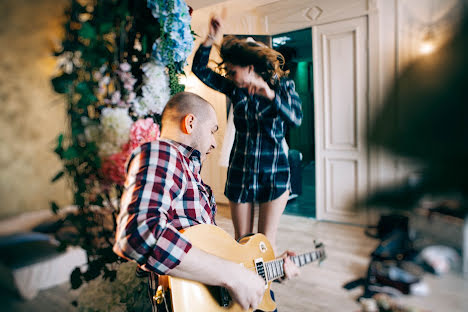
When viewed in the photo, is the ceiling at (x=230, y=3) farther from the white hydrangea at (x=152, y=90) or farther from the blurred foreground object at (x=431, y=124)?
the blurred foreground object at (x=431, y=124)

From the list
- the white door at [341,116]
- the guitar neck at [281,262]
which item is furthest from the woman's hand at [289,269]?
the white door at [341,116]

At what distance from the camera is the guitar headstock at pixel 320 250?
1023mm

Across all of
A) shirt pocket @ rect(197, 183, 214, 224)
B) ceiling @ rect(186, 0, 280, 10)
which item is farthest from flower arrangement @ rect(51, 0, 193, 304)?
shirt pocket @ rect(197, 183, 214, 224)

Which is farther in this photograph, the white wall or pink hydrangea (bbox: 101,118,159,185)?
pink hydrangea (bbox: 101,118,159,185)

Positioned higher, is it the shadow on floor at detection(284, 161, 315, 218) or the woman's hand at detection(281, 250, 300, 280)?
the shadow on floor at detection(284, 161, 315, 218)

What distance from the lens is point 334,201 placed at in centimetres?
97

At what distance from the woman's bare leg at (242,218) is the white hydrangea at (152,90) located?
1.79 feet

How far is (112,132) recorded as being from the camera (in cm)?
111

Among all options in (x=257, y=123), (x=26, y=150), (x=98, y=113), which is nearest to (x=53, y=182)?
(x=26, y=150)

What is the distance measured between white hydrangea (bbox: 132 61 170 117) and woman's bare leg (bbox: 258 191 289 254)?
24.7 inches

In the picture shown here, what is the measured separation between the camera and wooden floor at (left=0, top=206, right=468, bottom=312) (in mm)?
794

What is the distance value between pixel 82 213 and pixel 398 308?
1235 mm

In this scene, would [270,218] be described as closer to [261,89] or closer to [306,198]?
[306,198]

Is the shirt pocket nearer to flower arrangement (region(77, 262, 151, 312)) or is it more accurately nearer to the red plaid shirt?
the red plaid shirt
